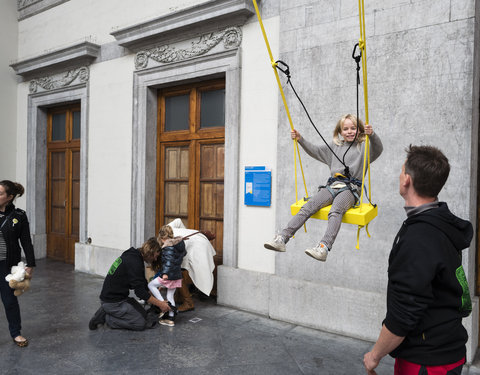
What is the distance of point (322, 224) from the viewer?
5.29 metres

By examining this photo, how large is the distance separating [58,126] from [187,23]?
4.73 m

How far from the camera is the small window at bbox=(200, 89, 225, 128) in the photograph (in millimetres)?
6723

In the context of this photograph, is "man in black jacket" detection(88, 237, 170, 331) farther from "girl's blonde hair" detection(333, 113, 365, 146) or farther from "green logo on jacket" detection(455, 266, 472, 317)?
"green logo on jacket" detection(455, 266, 472, 317)

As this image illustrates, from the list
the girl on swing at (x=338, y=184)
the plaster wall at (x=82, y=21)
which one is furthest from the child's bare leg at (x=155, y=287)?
the plaster wall at (x=82, y=21)

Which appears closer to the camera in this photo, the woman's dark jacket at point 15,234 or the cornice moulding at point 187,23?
the woman's dark jacket at point 15,234

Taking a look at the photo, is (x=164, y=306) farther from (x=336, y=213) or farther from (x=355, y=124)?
(x=355, y=124)

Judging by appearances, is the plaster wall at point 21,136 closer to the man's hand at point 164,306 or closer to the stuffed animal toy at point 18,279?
the stuffed animal toy at point 18,279

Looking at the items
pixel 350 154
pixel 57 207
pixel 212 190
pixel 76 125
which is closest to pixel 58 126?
pixel 76 125

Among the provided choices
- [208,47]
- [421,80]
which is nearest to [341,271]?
[421,80]

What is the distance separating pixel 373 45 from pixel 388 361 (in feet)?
11.3

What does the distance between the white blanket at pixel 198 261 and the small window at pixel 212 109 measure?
6.20 ft

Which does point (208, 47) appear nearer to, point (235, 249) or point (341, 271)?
point (235, 249)

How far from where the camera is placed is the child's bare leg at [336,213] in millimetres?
3256

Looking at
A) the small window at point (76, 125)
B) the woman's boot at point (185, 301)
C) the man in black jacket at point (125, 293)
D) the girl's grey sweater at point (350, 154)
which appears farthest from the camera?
the small window at point (76, 125)
